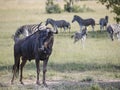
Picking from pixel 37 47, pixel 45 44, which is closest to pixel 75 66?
pixel 37 47

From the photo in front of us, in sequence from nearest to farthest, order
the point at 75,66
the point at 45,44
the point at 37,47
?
the point at 45,44 < the point at 37,47 < the point at 75,66

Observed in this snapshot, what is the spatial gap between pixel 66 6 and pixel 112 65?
1669 inches

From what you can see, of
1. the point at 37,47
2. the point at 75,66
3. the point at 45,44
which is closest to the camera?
the point at 45,44

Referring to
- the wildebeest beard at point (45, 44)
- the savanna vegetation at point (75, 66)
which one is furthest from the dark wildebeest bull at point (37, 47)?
the savanna vegetation at point (75, 66)

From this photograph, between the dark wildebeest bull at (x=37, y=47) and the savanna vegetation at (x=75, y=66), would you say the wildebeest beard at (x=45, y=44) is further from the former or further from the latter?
the savanna vegetation at (x=75, y=66)

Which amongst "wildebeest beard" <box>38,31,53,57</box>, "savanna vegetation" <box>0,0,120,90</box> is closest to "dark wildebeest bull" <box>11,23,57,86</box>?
"wildebeest beard" <box>38,31,53,57</box>

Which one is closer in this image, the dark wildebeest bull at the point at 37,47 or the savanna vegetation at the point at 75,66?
the dark wildebeest bull at the point at 37,47

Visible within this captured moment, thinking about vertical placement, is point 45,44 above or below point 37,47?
above

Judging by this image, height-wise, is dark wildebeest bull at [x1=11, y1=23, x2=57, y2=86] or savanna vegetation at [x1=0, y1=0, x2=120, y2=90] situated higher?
dark wildebeest bull at [x1=11, y1=23, x2=57, y2=86]

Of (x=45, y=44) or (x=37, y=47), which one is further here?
(x=37, y=47)

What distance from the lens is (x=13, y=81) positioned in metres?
13.0

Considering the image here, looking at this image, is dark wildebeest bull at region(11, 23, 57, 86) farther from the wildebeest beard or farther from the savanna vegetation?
the savanna vegetation

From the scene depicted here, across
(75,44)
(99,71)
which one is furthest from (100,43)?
(99,71)

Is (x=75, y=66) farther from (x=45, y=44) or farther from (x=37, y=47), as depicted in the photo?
(x=45, y=44)
